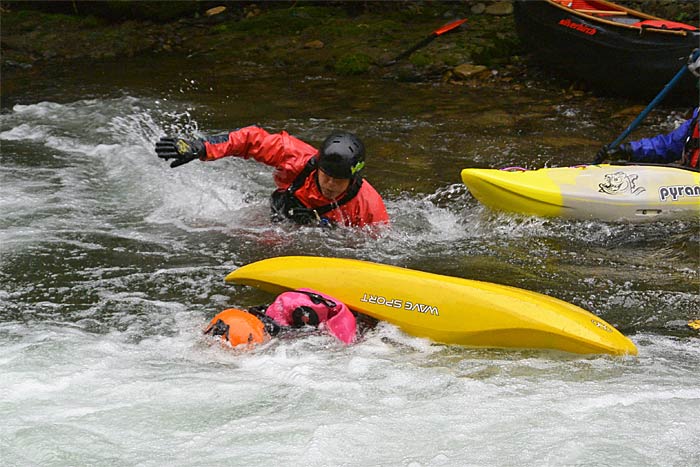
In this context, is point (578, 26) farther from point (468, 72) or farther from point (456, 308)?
point (456, 308)

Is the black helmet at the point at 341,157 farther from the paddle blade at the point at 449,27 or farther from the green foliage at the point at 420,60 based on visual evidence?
the paddle blade at the point at 449,27

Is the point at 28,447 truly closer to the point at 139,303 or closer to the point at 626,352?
the point at 139,303

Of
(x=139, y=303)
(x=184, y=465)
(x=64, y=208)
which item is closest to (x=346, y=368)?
(x=184, y=465)

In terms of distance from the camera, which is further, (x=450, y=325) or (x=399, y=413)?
(x=450, y=325)

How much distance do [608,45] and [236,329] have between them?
6626 mm

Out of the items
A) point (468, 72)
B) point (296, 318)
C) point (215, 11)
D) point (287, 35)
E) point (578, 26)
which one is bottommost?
point (296, 318)

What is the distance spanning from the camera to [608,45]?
9.19 metres

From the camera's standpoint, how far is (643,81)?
29.6 ft

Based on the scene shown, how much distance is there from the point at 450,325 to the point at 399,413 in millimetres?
756

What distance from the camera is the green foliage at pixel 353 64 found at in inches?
411

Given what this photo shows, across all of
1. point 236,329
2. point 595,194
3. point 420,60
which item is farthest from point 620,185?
point 420,60

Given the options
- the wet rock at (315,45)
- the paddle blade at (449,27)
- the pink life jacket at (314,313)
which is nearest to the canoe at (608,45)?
the paddle blade at (449,27)

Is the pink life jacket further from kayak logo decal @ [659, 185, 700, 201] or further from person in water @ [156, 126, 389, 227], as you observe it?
kayak logo decal @ [659, 185, 700, 201]

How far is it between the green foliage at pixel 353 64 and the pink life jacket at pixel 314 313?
6.59 metres
